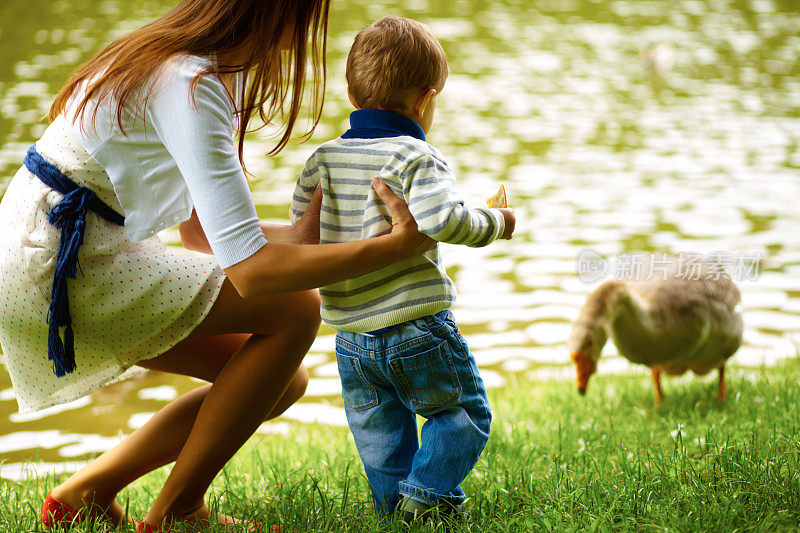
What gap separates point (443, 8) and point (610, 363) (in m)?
12.1

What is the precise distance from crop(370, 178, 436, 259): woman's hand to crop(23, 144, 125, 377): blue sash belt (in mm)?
682

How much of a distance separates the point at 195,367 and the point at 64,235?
0.56 meters

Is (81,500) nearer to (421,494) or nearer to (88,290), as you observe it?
(88,290)

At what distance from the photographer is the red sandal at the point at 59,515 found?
2.22m

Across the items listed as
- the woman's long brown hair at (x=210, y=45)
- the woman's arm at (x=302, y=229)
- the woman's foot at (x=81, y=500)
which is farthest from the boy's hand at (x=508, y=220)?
the woman's foot at (x=81, y=500)

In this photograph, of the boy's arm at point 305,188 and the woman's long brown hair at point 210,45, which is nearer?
the woman's long brown hair at point 210,45

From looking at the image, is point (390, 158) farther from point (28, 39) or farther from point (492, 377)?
point (28, 39)

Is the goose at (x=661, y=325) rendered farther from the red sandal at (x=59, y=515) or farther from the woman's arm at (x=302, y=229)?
the red sandal at (x=59, y=515)

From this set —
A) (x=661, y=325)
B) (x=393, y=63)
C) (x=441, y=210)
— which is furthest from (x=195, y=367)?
(x=661, y=325)

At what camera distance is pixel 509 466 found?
106 inches

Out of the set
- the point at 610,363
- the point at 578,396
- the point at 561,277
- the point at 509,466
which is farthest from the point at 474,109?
the point at 509,466

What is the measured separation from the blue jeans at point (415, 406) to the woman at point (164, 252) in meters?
0.21

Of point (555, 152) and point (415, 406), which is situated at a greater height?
point (415, 406)

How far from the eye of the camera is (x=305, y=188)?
2232 millimetres
